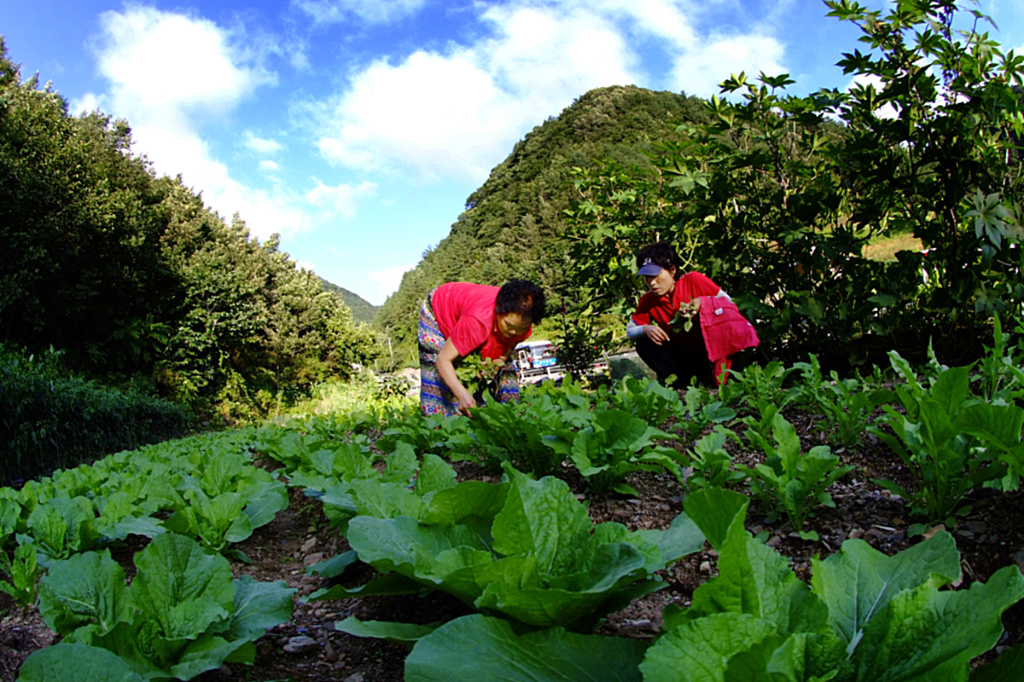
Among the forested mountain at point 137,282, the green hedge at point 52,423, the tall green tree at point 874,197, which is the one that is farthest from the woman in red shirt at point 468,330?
the forested mountain at point 137,282

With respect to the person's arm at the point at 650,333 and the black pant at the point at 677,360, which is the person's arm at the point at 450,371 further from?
the black pant at the point at 677,360

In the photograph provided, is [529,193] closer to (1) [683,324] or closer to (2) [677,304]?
(2) [677,304]

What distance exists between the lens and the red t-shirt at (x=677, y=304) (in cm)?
488

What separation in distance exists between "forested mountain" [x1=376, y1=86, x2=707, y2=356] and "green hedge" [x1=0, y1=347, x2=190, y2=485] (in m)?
22.7

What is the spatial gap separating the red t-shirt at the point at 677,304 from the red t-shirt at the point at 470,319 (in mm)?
1333

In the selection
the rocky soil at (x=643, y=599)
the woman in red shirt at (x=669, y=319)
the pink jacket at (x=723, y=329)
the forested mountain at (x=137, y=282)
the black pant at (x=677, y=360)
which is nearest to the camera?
the rocky soil at (x=643, y=599)

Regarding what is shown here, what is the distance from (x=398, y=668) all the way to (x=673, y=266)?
4.43 meters

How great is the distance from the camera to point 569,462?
226cm

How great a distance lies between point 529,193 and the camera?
41.4 m

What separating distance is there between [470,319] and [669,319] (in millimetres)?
1948

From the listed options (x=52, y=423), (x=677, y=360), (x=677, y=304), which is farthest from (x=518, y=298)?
(x=52, y=423)

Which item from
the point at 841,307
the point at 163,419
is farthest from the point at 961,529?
the point at 163,419

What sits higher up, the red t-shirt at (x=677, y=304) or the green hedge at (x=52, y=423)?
the red t-shirt at (x=677, y=304)

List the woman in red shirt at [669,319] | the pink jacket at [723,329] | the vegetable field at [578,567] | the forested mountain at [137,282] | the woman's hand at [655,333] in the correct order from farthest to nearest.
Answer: the forested mountain at [137,282] → the woman's hand at [655,333] → the woman in red shirt at [669,319] → the pink jacket at [723,329] → the vegetable field at [578,567]
